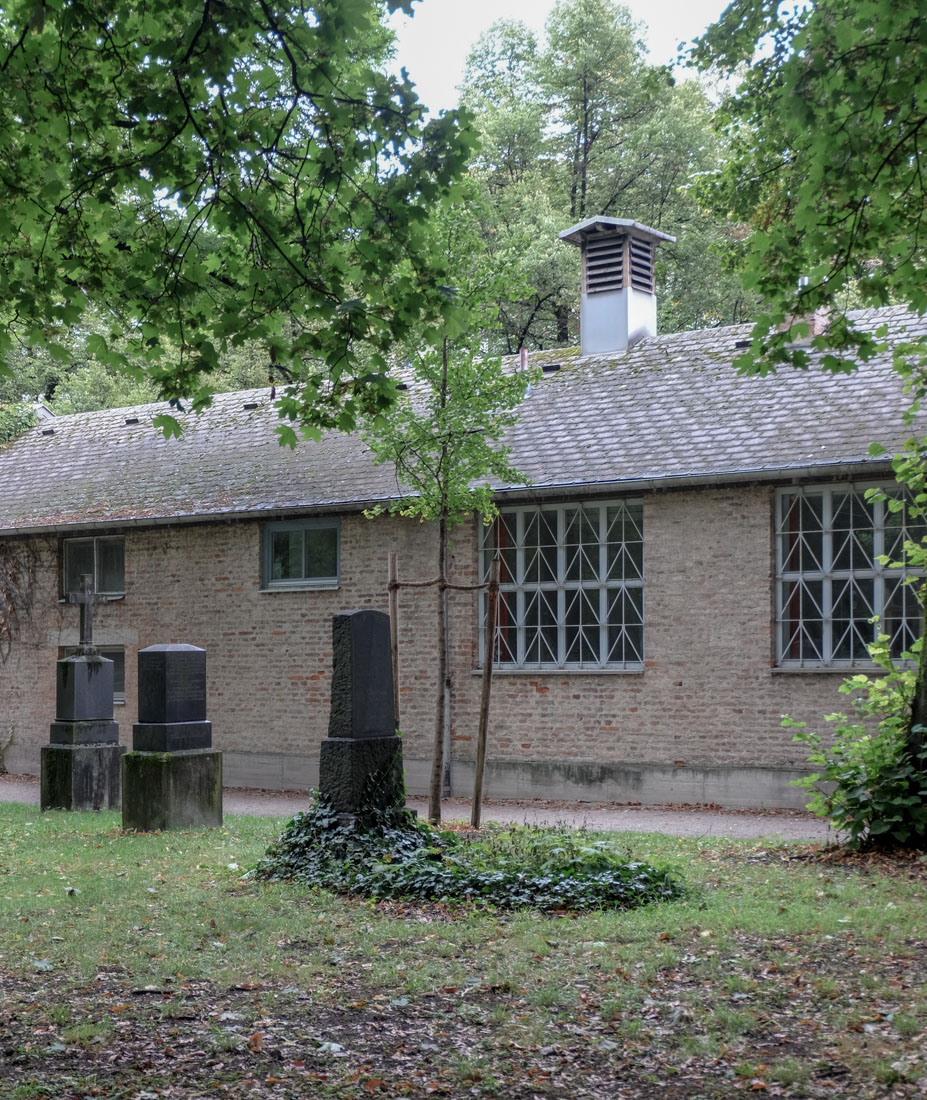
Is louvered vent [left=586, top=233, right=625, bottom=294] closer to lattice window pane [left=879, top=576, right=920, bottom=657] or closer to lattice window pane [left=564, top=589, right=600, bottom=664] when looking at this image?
lattice window pane [left=564, top=589, right=600, bottom=664]

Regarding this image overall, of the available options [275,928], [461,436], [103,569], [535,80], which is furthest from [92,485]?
[535,80]

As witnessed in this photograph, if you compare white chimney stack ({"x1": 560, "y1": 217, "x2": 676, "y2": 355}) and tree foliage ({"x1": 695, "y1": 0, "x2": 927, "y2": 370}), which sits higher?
white chimney stack ({"x1": 560, "y1": 217, "x2": 676, "y2": 355})

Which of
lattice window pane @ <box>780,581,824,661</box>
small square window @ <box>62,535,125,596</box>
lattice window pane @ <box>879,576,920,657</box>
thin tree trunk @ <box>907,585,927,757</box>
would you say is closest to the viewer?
thin tree trunk @ <box>907,585,927,757</box>

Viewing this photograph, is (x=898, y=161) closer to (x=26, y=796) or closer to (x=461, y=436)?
(x=461, y=436)

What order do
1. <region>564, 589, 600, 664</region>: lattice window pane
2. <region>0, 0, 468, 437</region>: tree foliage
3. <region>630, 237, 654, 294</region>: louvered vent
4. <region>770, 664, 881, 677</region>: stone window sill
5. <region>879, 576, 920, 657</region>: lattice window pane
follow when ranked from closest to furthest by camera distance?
<region>0, 0, 468, 437</region>: tree foliage → <region>879, 576, 920, 657</region>: lattice window pane → <region>770, 664, 881, 677</region>: stone window sill → <region>564, 589, 600, 664</region>: lattice window pane → <region>630, 237, 654, 294</region>: louvered vent

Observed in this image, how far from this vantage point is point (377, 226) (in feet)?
22.7

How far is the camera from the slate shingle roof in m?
14.9

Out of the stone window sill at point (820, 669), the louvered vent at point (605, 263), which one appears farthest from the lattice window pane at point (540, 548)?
the louvered vent at point (605, 263)

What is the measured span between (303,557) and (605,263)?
21.0 ft

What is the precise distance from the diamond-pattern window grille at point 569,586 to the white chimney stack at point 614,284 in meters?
4.20

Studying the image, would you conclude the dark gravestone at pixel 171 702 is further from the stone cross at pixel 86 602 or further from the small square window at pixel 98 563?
the small square window at pixel 98 563

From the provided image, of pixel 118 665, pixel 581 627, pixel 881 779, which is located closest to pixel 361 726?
pixel 881 779

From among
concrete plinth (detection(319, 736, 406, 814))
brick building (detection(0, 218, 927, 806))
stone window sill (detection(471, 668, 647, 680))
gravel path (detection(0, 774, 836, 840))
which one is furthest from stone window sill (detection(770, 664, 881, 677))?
concrete plinth (detection(319, 736, 406, 814))

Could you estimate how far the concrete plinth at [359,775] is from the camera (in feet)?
32.2
